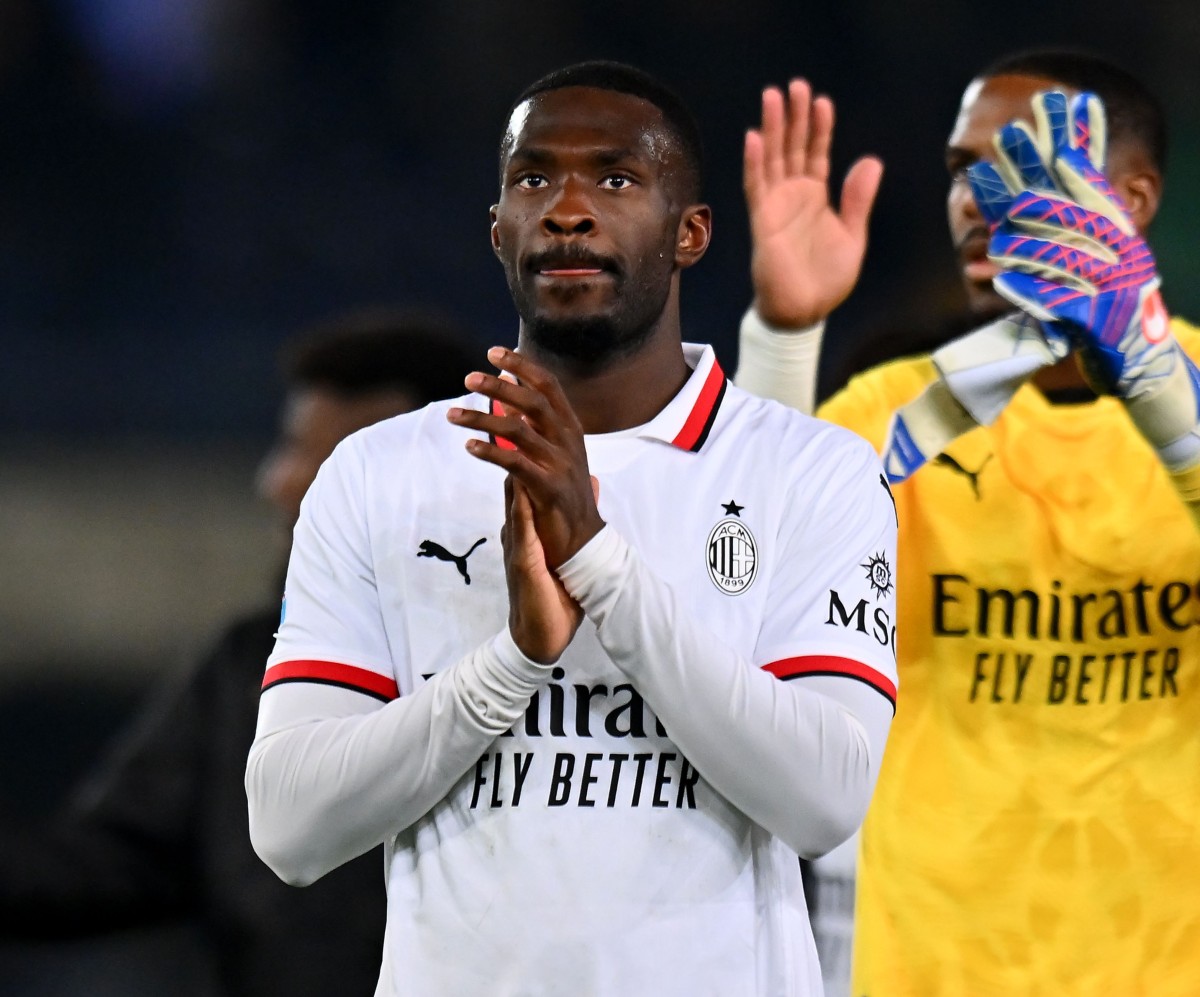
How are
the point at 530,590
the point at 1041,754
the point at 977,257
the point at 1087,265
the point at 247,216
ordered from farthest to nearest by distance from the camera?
A: the point at 247,216 → the point at 977,257 → the point at 1041,754 → the point at 1087,265 → the point at 530,590

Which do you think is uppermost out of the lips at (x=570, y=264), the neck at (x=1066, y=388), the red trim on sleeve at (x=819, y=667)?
the neck at (x=1066, y=388)

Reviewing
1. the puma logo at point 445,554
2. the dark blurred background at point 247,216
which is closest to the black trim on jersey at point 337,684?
the puma logo at point 445,554

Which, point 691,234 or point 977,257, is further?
point 977,257

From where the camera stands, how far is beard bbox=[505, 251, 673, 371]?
67.1 inches

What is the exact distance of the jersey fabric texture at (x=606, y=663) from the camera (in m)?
1.59

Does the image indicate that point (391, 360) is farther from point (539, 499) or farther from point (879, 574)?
point (539, 499)

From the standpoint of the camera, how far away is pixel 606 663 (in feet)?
5.39

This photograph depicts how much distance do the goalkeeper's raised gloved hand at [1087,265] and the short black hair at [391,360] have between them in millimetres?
1284

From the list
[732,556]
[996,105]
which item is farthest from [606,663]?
[996,105]

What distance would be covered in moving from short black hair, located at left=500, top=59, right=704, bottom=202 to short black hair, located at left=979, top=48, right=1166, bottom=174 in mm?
889

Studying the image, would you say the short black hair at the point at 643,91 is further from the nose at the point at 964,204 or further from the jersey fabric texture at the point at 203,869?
the jersey fabric texture at the point at 203,869

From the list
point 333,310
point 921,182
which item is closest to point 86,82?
point 333,310

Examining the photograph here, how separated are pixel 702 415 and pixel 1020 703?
80cm

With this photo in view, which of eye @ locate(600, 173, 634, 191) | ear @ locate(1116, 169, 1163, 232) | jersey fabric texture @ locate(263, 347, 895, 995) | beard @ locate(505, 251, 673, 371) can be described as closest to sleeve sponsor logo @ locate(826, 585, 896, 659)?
jersey fabric texture @ locate(263, 347, 895, 995)
